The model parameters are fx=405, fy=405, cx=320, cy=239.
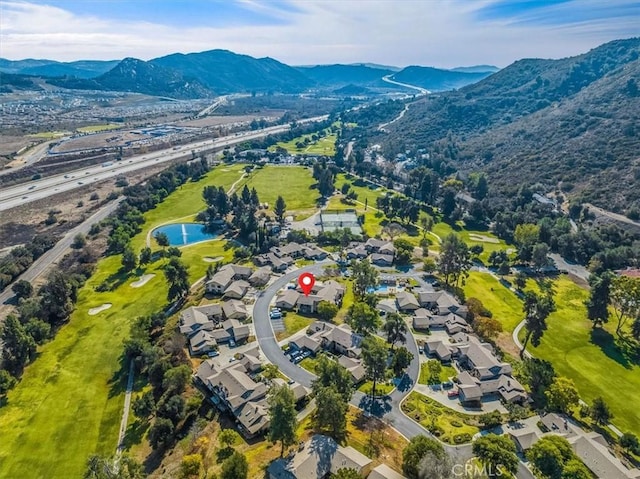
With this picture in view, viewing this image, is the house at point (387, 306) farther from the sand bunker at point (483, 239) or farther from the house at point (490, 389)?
the sand bunker at point (483, 239)

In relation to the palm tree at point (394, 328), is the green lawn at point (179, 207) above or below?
below

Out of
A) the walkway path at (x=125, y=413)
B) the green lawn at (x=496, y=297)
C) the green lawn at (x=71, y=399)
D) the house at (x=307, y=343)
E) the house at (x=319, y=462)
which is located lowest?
the green lawn at (x=71, y=399)

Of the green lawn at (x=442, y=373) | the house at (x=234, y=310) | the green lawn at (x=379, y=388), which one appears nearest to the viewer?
the green lawn at (x=379, y=388)

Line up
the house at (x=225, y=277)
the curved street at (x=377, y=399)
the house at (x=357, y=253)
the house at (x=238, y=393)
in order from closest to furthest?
the curved street at (x=377, y=399), the house at (x=238, y=393), the house at (x=225, y=277), the house at (x=357, y=253)

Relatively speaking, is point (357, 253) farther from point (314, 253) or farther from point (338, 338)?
point (338, 338)

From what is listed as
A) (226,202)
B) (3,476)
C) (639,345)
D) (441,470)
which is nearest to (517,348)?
(639,345)

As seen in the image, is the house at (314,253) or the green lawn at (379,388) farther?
the house at (314,253)

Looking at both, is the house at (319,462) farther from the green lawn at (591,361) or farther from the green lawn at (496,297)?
the green lawn at (496,297)

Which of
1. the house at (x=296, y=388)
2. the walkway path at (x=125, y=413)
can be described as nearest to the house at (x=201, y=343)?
the walkway path at (x=125, y=413)
